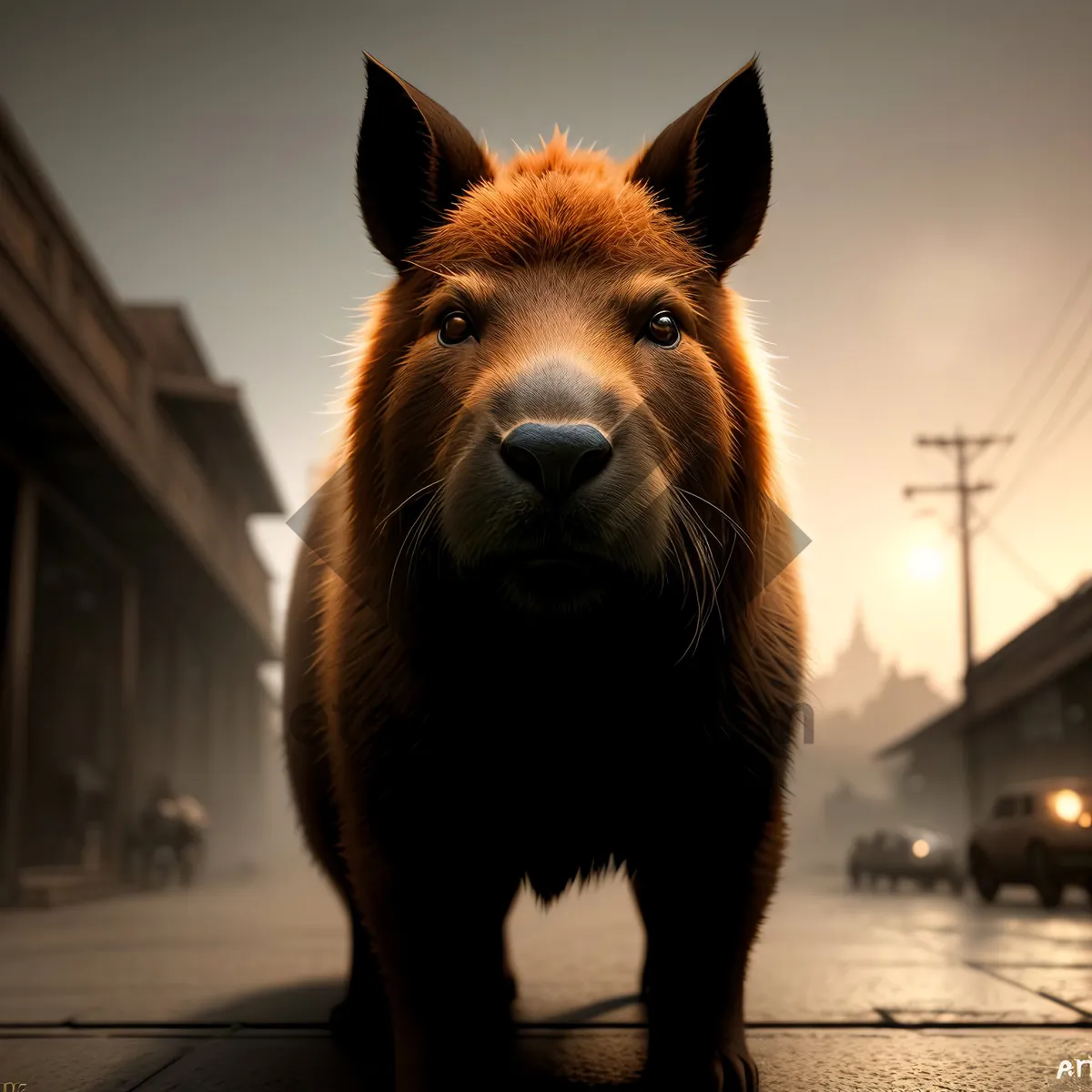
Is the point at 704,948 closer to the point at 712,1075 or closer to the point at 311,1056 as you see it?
the point at 712,1075

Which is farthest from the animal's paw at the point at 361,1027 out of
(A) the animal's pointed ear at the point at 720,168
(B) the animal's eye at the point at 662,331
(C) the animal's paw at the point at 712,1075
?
(A) the animal's pointed ear at the point at 720,168

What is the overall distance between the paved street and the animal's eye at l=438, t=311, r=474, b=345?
1.78 m

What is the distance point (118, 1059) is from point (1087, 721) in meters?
20.9

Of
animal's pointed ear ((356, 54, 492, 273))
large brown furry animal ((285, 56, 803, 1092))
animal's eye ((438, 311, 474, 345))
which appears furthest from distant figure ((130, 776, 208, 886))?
animal's eye ((438, 311, 474, 345))

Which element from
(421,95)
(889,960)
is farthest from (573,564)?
(889,960)

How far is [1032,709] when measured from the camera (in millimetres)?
A: 24891

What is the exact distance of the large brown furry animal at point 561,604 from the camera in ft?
8.05

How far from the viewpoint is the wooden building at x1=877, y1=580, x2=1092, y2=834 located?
20.8m

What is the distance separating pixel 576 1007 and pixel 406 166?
2815mm

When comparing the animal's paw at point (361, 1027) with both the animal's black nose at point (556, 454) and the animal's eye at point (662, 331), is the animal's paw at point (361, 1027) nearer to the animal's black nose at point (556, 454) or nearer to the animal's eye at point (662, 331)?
the animal's black nose at point (556, 454)

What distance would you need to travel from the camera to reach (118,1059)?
331 cm

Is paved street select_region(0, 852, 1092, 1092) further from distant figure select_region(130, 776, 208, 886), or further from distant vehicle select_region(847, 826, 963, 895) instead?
distant vehicle select_region(847, 826, 963, 895)

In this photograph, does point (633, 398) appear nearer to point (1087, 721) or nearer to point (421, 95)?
point (421, 95)

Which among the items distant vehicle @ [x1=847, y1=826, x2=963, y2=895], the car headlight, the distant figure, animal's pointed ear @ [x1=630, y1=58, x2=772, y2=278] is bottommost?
distant vehicle @ [x1=847, y1=826, x2=963, y2=895]
